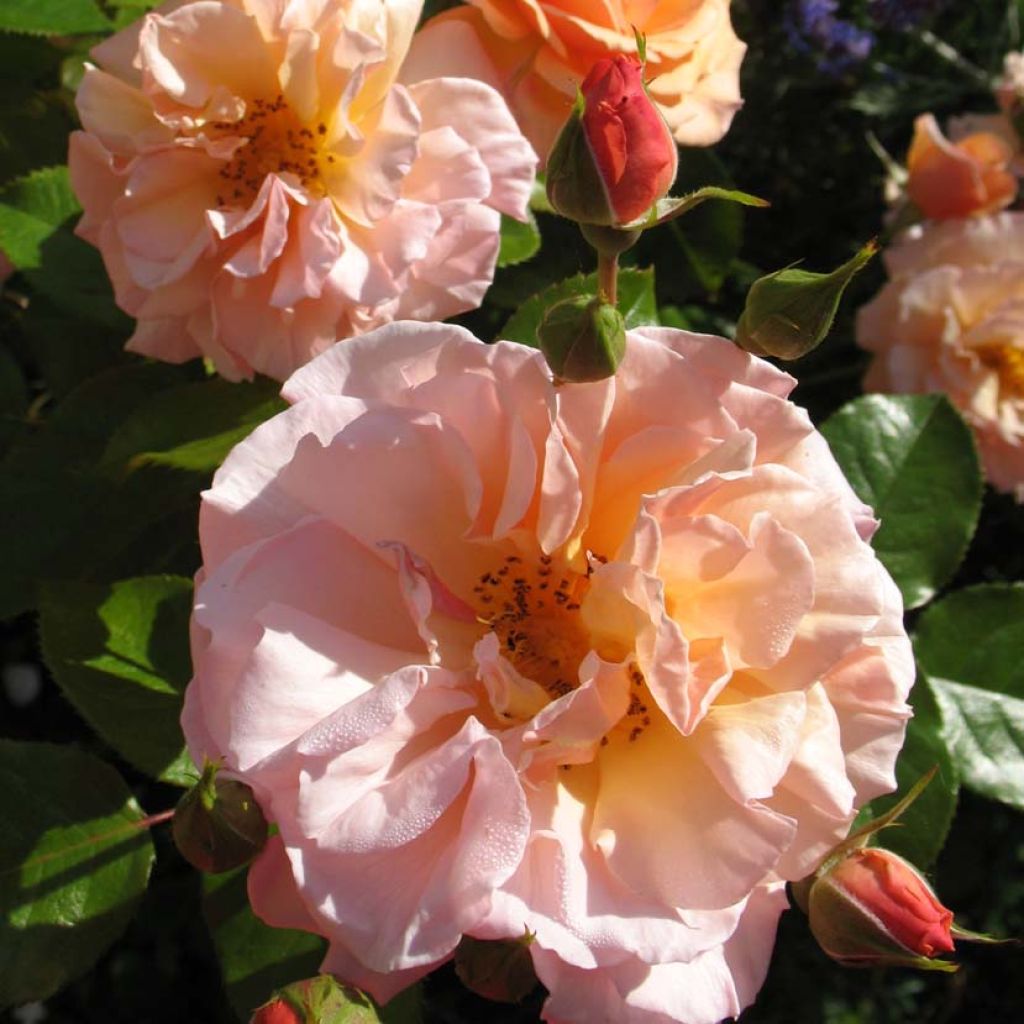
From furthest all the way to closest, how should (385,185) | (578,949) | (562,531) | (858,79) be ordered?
(858,79) < (385,185) < (562,531) < (578,949)

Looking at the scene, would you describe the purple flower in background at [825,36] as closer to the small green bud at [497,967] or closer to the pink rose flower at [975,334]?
the pink rose flower at [975,334]

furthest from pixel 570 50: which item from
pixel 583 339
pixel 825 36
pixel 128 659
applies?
pixel 825 36

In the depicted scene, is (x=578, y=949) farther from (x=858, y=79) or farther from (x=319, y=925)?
(x=858, y=79)

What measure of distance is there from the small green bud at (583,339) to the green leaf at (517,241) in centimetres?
46

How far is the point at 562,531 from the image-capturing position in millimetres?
912

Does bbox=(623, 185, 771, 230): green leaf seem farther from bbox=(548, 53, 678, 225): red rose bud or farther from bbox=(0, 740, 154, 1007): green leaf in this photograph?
bbox=(0, 740, 154, 1007): green leaf

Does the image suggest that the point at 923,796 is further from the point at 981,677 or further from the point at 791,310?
the point at 791,310

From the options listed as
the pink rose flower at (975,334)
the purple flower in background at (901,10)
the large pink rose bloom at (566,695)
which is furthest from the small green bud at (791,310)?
the purple flower in background at (901,10)

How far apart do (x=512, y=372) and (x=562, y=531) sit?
0.41 feet

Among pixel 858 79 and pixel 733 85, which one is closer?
pixel 733 85

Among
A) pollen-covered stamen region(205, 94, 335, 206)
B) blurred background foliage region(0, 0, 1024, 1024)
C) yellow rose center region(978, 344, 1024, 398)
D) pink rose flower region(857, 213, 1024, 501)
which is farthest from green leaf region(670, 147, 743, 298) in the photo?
pollen-covered stamen region(205, 94, 335, 206)

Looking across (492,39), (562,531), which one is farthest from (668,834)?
(492,39)

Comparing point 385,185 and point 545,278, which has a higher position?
point 385,185

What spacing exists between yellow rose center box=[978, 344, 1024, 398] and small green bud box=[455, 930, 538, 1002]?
1.27 m
